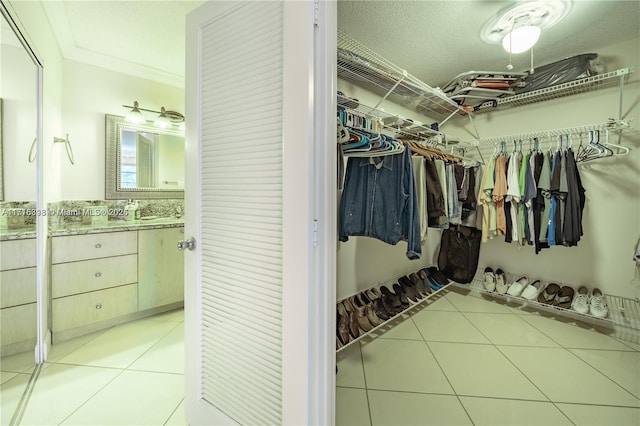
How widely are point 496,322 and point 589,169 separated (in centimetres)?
159

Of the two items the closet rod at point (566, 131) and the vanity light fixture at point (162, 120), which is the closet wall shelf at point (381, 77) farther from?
the vanity light fixture at point (162, 120)

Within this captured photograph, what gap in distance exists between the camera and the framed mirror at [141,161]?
8.35ft

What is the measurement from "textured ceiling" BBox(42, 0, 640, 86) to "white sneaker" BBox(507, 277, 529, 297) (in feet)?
6.79

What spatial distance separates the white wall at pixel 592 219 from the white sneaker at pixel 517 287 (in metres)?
0.15

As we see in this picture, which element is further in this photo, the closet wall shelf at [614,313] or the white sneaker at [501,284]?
the white sneaker at [501,284]

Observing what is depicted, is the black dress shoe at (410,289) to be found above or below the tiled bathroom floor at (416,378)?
above

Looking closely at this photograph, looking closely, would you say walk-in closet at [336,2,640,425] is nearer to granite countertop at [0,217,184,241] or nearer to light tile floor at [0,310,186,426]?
light tile floor at [0,310,186,426]

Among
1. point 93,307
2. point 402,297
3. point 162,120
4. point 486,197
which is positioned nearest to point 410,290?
point 402,297

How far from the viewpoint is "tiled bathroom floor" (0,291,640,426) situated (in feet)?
4.43

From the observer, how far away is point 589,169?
2.34 metres

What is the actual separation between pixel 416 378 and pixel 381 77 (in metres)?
2.10

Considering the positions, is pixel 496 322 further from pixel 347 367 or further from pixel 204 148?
pixel 204 148

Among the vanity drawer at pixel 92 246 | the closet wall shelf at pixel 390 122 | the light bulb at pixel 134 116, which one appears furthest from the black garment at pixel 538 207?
the light bulb at pixel 134 116

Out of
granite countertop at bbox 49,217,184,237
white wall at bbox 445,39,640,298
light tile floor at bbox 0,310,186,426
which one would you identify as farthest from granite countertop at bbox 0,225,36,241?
white wall at bbox 445,39,640,298
